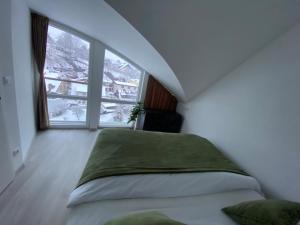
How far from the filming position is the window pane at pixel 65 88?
3555 millimetres

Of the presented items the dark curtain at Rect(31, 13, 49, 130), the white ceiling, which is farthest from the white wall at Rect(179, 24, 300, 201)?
the dark curtain at Rect(31, 13, 49, 130)

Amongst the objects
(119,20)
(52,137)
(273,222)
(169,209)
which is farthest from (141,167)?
(52,137)

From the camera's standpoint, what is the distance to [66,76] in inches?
142

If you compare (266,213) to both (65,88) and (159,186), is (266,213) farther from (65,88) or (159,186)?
(65,88)

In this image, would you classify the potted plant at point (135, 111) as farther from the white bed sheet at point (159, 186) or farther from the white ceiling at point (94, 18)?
the white bed sheet at point (159, 186)

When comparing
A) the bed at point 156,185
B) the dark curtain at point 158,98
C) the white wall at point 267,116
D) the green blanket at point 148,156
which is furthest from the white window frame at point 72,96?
the white wall at point 267,116

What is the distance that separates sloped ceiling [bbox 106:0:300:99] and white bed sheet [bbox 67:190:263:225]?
168cm

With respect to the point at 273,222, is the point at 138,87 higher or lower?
higher

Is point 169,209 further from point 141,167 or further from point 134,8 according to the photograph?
point 134,8

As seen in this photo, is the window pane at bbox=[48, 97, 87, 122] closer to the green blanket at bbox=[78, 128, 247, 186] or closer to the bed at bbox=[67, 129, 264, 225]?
the green blanket at bbox=[78, 128, 247, 186]

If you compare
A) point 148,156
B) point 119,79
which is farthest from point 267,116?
point 119,79

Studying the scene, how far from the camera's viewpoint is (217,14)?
1777mm

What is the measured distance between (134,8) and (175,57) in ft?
2.63

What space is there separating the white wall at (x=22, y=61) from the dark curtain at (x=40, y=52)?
14cm
